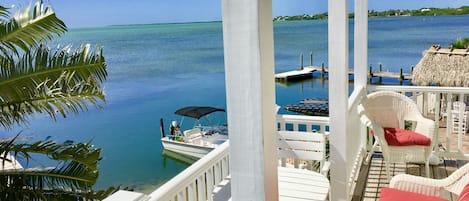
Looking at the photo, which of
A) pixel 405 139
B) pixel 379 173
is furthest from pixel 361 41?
pixel 379 173

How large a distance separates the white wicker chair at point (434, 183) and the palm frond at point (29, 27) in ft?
9.76

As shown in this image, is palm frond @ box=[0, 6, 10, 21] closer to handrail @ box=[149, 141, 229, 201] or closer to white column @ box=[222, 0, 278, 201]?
handrail @ box=[149, 141, 229, 201]

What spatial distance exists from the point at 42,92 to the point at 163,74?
99.1 feet

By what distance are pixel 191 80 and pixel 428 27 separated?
1986 cm

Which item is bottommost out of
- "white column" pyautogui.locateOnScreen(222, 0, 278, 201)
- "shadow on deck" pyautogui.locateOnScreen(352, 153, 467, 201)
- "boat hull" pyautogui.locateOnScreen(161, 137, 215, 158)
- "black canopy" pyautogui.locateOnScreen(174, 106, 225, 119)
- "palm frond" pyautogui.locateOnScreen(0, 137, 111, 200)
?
"boat hull" pyautogui.locateOnScreen(161, 137, 215, 158)

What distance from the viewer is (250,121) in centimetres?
115

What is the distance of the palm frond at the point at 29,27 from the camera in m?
3.28

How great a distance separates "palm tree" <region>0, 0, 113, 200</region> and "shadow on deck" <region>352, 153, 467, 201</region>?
7.70 ft

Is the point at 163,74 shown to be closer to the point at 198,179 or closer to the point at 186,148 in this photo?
the point at 186,148

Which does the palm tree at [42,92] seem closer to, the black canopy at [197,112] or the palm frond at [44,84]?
the palm frond at [44,84]

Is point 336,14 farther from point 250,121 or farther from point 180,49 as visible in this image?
point 180,49

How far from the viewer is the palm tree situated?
128 inches

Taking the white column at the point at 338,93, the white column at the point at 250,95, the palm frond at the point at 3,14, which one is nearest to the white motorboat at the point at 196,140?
the palm frond at the point at 3,14

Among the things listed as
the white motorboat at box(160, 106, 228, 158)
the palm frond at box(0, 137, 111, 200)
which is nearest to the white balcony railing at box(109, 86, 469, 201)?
the palm frond at box(0, 137, 111, 200)
